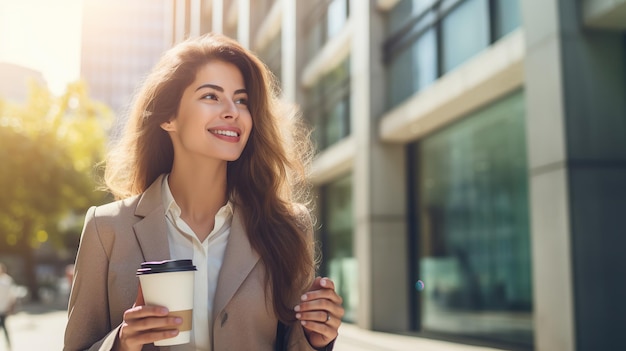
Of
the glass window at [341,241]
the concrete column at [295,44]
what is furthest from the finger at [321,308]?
the concrete column at [295,44]

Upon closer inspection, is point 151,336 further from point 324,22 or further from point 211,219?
point 324,22

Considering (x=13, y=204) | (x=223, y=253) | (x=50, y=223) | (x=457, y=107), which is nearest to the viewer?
(x=223, y=253)

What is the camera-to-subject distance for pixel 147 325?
178cm

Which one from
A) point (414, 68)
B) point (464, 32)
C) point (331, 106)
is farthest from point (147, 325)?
point (331, 106)

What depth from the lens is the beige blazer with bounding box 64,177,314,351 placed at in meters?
2.16

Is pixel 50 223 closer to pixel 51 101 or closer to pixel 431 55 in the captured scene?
pixel 51 101

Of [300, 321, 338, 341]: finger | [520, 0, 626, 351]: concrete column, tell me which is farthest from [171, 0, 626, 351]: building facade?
[300, 321, 338, 341]: finger

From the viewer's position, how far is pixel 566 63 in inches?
331

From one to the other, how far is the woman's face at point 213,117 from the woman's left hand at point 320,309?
55cm

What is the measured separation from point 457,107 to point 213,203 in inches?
409

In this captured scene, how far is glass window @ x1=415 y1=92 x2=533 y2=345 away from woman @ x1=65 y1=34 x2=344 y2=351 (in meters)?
9.09

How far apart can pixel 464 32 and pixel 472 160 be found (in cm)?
225

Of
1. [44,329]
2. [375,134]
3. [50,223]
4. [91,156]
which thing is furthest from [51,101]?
[375,134]

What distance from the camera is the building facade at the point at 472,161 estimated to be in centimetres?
823
